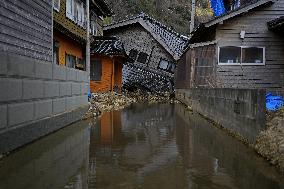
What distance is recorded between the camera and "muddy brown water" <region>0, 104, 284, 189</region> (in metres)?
5.43

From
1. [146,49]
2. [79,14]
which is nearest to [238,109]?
[79,14]

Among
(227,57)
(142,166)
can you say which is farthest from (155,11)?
(142,166)

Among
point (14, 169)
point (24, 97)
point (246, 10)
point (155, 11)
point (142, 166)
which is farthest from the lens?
point (155, 11)

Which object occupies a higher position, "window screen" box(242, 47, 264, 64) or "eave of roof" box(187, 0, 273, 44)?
"eave of roof" box(187, 0, 273, 44)

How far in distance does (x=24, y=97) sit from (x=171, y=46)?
29.6m

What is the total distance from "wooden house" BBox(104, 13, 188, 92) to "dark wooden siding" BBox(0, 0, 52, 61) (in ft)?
72.4

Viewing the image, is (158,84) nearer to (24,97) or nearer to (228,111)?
(228,111)

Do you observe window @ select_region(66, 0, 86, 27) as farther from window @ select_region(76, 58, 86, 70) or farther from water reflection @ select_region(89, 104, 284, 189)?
water reflection @ select_region(89, 104, 284, 189)

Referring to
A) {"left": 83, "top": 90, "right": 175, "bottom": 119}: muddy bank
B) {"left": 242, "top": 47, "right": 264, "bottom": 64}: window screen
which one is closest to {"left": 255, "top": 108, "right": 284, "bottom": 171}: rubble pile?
{"left": 83, "top": 90, "right": 175, "bottom": 119}: muddy bank

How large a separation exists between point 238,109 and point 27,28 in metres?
6.96

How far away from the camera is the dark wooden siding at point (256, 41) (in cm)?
1828

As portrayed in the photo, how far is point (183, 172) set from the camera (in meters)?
6.13

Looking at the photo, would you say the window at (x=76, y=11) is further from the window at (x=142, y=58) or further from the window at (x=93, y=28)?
the window at (x=142, y=58)

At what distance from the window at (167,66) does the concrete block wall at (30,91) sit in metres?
25.2
